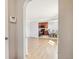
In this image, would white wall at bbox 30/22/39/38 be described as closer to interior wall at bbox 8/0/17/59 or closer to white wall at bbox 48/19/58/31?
white wall at bbox 48/19/58/31

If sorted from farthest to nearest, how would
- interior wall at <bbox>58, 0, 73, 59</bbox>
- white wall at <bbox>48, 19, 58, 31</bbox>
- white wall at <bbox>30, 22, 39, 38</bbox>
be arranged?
white wall at <bbox>30, 22, 39, 38</bbox>, white wall at <bbox>48, 19, 58, 31</bbox>, interior wall at <bbox>58, 0, 73, 59</bbox>

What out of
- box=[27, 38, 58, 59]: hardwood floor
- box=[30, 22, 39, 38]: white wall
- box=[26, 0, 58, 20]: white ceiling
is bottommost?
box=[27, 38, 58, 59]: hardwood floor

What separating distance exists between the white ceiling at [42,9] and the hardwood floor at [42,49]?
0.49 m

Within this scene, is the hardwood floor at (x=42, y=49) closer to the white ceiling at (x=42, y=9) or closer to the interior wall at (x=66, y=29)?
the interior wall at (x=66, y=29)

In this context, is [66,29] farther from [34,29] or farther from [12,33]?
[12,33]

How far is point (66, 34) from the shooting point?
2232 mm

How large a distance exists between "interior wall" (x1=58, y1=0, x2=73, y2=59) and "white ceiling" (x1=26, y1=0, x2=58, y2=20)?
0.13 meters

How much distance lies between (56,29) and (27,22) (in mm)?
674

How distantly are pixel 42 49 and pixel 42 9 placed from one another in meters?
0.83

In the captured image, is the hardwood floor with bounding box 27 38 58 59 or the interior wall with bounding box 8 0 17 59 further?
the interior wall with bounding box 8 0 17 59

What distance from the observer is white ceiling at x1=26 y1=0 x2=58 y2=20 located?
2.36 metres

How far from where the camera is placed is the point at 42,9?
249 centimetres

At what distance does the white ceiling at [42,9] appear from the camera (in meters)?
2.36

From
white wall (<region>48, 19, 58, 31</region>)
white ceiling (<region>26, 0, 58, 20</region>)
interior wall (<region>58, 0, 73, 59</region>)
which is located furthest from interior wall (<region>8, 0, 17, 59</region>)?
interior wall (<region>58, 0, 73, 59</region>)
